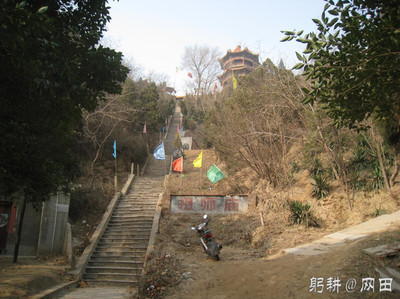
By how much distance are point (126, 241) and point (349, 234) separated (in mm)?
8654

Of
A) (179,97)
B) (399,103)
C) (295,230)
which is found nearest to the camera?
(399,103)

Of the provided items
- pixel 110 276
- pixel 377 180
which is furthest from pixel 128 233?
pixel 377 180

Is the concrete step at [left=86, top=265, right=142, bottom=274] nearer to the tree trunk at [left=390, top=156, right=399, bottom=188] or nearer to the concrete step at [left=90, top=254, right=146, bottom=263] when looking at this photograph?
the concrete step at [left=90, top=254, right=146, bottom=263]

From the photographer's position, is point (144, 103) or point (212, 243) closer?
point (212, 243)

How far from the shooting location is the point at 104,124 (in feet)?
75.9

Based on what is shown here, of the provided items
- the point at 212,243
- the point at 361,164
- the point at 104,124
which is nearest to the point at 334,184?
the point at 361,164

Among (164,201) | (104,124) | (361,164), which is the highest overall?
(104,124)

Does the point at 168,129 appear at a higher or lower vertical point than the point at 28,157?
higher

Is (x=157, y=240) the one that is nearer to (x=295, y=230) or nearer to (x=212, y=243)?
(x=212, y=243)

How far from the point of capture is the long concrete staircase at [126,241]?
37.3 feet

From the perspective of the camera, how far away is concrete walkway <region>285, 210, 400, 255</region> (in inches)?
342

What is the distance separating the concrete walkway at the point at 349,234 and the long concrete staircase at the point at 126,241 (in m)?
4.55

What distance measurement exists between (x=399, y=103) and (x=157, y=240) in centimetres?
969

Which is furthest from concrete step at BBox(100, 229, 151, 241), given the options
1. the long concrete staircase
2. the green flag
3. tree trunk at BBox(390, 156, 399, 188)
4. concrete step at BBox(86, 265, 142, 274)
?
tree trunk at BBox(390, 156, 399, 188)
